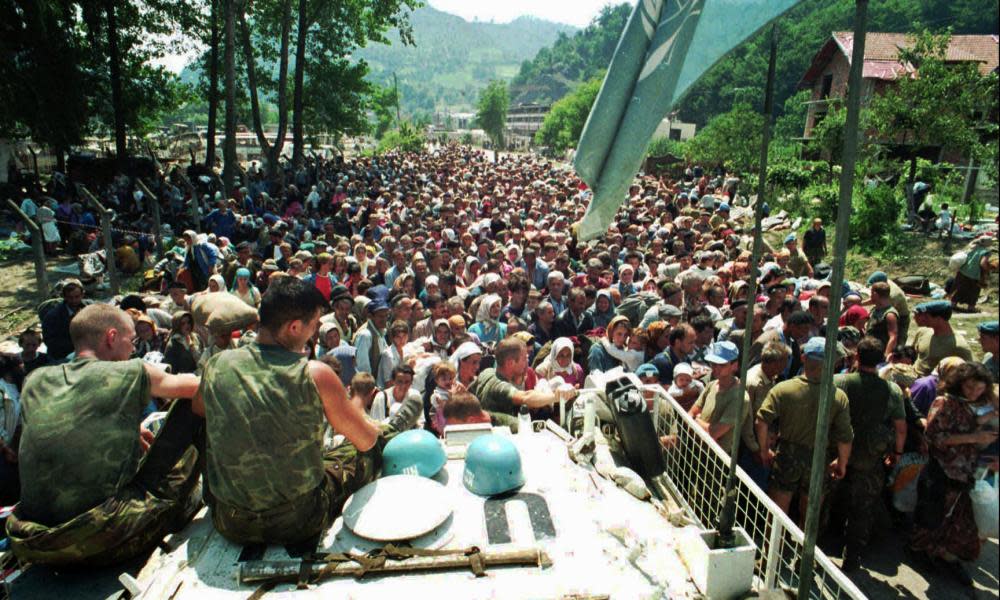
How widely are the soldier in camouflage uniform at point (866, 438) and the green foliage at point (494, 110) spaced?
116 meters

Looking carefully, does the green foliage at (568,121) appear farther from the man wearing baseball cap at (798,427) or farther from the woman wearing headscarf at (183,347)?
the man wearing baseball cap at (798,427)

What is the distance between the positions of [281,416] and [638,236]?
38.8ft

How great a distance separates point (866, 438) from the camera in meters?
5.11

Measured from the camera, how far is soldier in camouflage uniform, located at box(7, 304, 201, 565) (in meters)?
2.86

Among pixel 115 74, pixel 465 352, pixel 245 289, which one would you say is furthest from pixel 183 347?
pixel 115 74

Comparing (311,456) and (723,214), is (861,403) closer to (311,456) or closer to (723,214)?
(311,456)

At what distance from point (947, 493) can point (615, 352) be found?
317 centimetres

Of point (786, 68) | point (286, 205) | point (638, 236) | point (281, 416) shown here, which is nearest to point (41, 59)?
point (286, 205)

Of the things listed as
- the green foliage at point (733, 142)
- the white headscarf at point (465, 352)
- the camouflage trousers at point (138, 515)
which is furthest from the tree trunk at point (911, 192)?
the camouflage trousers at point (138, 515)

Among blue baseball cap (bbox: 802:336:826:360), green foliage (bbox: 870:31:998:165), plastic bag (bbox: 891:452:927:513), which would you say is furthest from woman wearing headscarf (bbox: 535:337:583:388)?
green foliage (bbox: 870:31:998:165)

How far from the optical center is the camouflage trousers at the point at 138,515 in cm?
282

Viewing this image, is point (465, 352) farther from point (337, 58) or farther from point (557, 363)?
point (337, 58)

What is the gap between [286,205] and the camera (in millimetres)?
21922

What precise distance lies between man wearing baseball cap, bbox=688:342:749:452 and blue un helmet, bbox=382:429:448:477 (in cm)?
256
